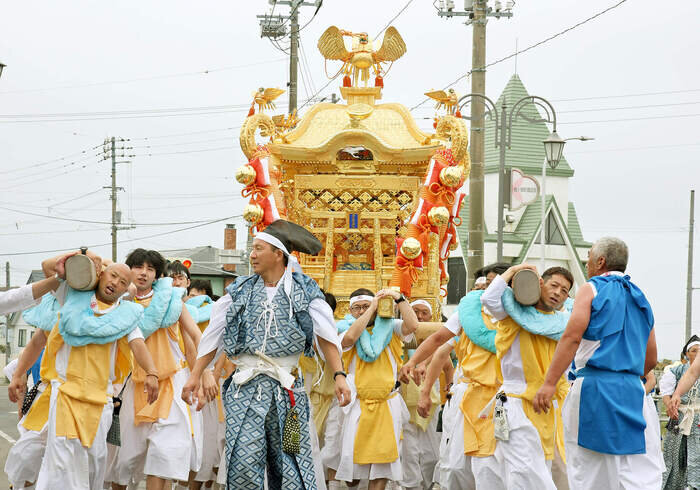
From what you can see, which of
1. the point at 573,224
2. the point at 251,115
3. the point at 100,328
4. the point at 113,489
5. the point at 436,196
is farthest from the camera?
the point at 573,224

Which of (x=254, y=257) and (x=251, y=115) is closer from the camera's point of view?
(x=254, y=257)

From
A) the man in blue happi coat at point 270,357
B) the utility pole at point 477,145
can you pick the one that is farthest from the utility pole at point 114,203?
the man in blue happi coat at point 270,357

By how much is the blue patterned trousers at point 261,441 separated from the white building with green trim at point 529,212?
107ft

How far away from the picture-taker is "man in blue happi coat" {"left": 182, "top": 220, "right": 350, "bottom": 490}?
281 inches

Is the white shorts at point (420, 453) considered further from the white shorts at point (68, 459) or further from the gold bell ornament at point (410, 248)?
the white shorts at point (68, 459)

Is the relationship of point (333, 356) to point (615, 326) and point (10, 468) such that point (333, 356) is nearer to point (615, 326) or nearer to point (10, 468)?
point (615, 326)

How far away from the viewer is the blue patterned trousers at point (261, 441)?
7.03 m

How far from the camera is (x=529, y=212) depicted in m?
42.5

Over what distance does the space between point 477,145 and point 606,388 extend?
11.2 meters

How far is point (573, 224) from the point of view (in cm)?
4384

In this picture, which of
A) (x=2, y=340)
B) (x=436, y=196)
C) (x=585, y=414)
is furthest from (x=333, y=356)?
(x=2, y=340)

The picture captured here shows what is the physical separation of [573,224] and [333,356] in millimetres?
37360

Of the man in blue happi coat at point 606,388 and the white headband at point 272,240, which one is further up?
the white headband at point 272,240

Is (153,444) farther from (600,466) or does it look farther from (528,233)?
(528,233)
